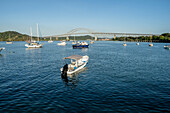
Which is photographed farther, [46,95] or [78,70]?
[78,70]

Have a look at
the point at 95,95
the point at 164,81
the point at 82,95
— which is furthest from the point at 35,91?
the point at 164,81

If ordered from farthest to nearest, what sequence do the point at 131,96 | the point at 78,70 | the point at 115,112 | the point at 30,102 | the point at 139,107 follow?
the point at 78,70 → the point at 131,96 → the point at 30,102 → the point at 139,107 → the point at 115,112

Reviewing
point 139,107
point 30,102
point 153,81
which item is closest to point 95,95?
point 139,107

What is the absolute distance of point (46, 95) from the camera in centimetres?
1884

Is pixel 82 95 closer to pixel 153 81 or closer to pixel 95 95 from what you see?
pixel 95 95

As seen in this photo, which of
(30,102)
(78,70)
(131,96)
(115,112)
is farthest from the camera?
(78,70)

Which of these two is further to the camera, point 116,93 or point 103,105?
point 116,93

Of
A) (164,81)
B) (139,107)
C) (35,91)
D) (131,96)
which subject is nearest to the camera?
(139,107)

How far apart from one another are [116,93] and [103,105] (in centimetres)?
443

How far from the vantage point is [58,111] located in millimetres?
14523

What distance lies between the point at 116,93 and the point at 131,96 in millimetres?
2143

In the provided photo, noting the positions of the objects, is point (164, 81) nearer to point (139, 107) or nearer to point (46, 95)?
point (139, 107)

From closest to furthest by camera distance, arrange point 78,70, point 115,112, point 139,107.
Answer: point 115,112, point 139,107, point 78,70

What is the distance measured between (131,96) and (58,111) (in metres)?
10.3
